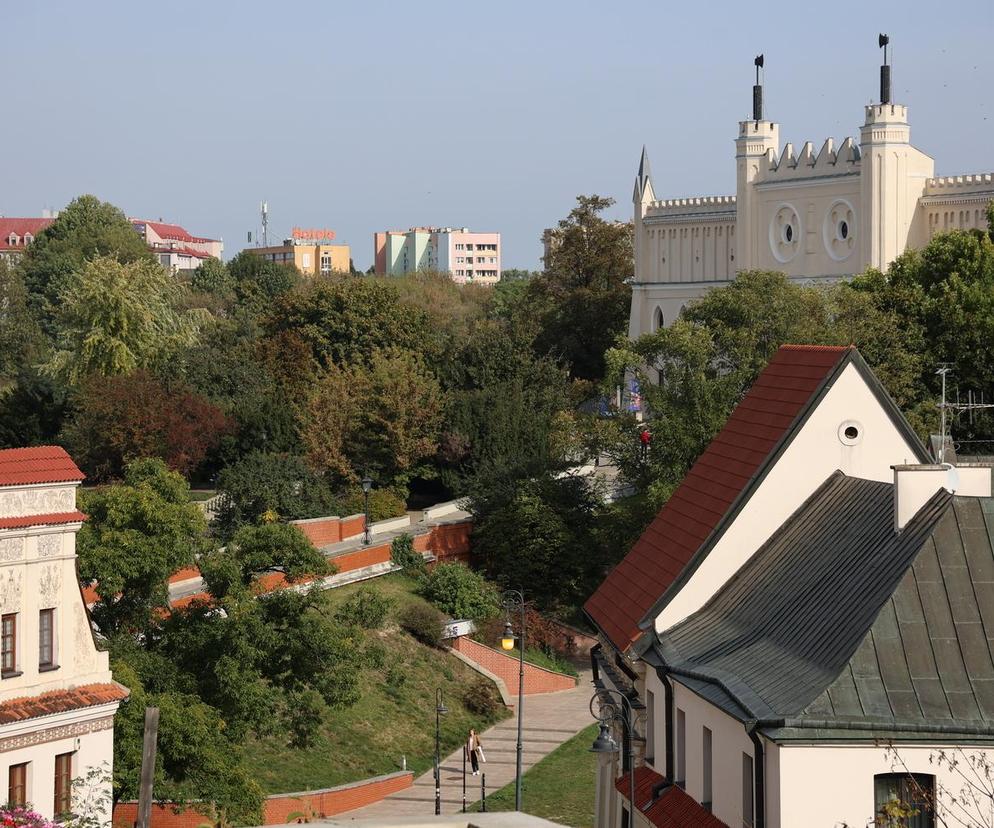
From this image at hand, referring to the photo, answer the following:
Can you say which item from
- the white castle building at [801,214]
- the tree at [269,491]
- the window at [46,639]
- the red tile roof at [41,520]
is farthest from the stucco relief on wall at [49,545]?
the white castle building at [801,214]

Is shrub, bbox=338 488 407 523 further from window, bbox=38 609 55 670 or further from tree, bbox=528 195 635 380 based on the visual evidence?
window, bbox=38 609 55 670

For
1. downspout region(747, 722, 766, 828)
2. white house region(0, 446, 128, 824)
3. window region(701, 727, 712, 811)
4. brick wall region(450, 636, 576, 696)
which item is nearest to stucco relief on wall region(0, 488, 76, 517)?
white house region(0, 446, 128, 824)

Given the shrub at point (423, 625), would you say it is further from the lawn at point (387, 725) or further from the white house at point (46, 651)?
the white house at point (46, 651)

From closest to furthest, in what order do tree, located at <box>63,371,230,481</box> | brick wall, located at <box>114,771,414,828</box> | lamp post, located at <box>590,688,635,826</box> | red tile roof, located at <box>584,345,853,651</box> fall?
1. lamp post, located at <box>590,688,635,826</box>
2. red tile roof, located at <box>584,345,853,651</box>
3. brick wall, located at <box>114,771,414,828</box>
4. tree, located at <box>63,371,230,481</box>

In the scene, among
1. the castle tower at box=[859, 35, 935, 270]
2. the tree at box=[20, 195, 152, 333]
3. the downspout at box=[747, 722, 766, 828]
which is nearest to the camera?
the downspout at box=[747, 722, 766, 828]

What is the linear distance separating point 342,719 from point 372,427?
2269cm

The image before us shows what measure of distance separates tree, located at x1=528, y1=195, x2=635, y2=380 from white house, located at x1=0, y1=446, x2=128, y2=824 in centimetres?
6921

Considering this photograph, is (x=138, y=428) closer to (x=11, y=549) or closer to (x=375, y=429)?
(x=375, y=429)

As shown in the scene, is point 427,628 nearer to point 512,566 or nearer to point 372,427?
point 512,566

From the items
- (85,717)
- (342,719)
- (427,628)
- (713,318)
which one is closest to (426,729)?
(342,719)

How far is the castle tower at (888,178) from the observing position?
3374 inches

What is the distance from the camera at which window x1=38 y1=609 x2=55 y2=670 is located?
25625mm

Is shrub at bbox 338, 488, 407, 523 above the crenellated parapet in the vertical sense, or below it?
below

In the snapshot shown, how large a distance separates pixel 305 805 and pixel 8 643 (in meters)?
11.3
